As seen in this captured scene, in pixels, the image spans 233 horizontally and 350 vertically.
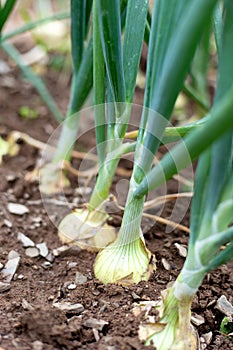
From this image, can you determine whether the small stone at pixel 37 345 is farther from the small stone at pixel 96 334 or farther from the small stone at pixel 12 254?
the small stone at pixel 12 254

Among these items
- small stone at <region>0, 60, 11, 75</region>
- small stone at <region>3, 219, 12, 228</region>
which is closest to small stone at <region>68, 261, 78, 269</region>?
small stone at <region>3, 219, 12, 228</region>

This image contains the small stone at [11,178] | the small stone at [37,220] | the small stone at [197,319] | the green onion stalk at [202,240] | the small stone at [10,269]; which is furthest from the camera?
the small stone at [11,178]

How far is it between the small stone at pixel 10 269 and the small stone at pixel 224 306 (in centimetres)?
42

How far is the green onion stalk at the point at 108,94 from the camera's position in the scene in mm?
1043

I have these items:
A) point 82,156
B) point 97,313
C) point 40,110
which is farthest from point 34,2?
point 97,313

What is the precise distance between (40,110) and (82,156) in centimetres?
31

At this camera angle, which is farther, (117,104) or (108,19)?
(117,104)

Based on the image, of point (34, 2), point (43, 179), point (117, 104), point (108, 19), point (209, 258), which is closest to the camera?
point (209, 258)

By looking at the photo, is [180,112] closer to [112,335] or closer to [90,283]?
[90,283]

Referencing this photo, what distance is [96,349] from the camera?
38.2 inches

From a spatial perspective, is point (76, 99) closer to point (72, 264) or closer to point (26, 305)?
point (72, 264)

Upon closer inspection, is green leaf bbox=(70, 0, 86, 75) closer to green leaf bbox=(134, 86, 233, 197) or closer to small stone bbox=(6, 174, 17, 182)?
small stone bbox=(6, 174, 17, 182)

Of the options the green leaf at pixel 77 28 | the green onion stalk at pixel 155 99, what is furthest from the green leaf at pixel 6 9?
the green onion stalk at pixel 155 99

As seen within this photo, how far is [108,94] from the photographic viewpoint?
1159mm
